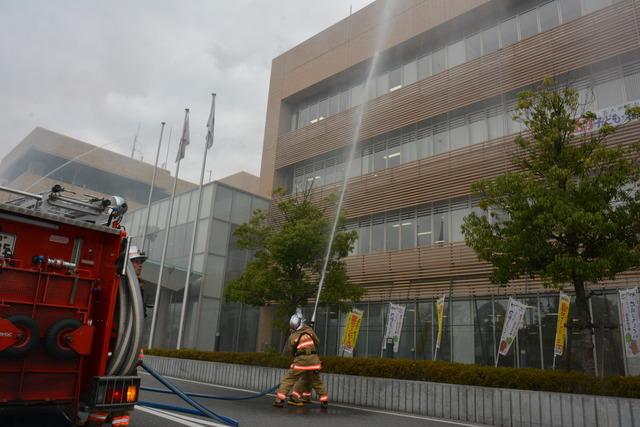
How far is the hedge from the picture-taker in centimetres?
805

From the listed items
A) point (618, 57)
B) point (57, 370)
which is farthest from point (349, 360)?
point (618, 57)

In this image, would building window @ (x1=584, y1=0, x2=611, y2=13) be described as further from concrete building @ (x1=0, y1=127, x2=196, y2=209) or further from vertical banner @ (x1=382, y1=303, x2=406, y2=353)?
concrete building @ (x1=0, y1=127, x2=196, y2=209)

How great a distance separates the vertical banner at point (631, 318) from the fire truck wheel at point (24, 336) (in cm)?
1417

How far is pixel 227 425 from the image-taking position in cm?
661

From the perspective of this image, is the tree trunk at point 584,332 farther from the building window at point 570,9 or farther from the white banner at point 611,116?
the building window at point 570,9

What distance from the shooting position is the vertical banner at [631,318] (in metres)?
13.4

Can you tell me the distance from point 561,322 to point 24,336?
1382cm

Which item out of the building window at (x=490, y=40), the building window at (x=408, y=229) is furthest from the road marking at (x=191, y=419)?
the building window at (x=490, y=40)

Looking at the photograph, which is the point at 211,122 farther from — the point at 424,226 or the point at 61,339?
the point at 61,339

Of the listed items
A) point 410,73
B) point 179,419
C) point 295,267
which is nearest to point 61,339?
point 179,419

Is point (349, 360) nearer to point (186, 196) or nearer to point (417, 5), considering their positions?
point (417, 5)

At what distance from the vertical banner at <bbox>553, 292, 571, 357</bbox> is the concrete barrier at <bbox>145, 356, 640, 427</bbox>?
628 cm

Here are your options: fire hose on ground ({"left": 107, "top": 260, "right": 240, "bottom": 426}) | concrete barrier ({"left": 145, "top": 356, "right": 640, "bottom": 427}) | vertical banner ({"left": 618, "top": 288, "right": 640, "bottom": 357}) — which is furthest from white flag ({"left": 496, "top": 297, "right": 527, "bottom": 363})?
fire hose on ground ({"left": 107, "top": 260, "right": 240, "bottom": 426})

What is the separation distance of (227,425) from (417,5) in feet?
69.4
